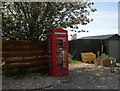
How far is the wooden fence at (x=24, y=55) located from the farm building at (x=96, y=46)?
7.37 m

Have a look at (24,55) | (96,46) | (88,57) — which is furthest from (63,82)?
(96,46)

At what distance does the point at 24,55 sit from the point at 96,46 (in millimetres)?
9936

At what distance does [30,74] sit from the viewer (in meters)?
10.8

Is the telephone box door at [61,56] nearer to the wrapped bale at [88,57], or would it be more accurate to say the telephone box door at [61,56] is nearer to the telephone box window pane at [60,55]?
the telephone box window pane at [60,55]

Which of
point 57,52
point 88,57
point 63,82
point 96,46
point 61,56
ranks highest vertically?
point 96,46

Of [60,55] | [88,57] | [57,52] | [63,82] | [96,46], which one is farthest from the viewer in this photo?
[96,46]

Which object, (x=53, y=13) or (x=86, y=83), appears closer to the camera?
(x=86, y=83)

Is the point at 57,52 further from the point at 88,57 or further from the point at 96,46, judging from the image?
the point at 96,46

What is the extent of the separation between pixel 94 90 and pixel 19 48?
4556 millimetres

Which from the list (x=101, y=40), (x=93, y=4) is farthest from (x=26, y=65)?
(x=101, y=40)

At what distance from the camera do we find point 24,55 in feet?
35.9

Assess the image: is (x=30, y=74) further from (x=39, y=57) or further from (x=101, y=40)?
(x=101, y=40)

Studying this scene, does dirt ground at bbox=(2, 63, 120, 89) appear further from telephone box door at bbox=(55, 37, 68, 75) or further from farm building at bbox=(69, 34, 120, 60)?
farm building at bbox=(69, 34, 120, 60)

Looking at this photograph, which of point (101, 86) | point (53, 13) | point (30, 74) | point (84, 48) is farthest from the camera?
point (84, 48)
